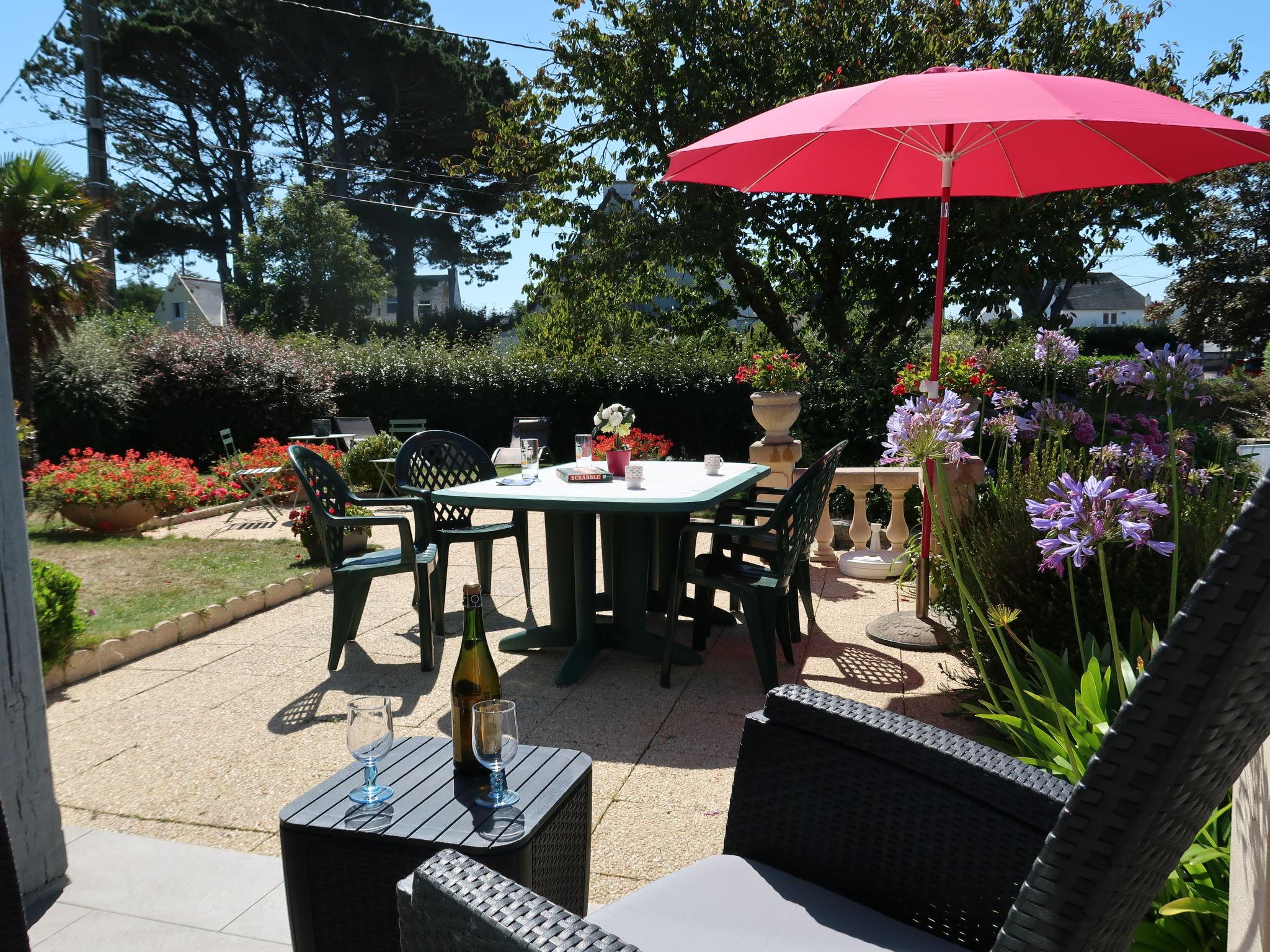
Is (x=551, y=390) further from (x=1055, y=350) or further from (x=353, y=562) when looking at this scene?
(x=1055, y=350)

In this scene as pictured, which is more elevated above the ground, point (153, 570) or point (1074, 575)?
point (1074, 575)

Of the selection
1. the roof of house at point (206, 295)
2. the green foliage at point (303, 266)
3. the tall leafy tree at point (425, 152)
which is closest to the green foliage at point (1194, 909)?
the tall leafy tree at point (425, 152)

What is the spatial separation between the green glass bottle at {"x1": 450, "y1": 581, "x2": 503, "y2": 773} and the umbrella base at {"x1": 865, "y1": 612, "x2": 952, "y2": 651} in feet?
9.26

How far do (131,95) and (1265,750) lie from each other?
33.6 metres

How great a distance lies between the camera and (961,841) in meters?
1.44

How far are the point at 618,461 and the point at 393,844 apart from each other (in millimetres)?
3095

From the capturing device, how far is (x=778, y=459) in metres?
6.62

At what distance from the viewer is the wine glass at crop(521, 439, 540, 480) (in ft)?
15.0

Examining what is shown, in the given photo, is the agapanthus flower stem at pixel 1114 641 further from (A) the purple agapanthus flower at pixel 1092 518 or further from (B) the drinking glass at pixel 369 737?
(B) the drinking glass at pixel 369 737

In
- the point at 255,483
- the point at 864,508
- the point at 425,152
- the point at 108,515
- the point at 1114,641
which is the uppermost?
the point at 425,152

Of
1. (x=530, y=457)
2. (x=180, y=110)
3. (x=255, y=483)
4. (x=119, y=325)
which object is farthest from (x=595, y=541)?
(x=180, y=110)

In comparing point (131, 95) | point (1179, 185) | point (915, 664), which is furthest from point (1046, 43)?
point (131, 95)

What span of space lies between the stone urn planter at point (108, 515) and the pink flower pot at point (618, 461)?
5.51 metres

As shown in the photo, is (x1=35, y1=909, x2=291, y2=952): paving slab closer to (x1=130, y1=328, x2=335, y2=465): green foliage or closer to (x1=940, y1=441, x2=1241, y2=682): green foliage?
(x1=940, y1=441, x2=1241, y2=682): green foliage
